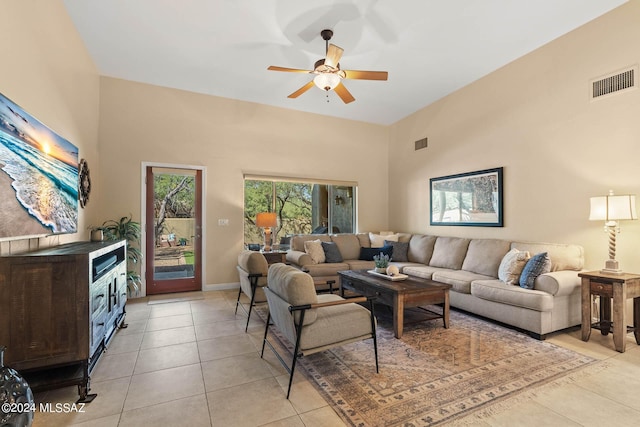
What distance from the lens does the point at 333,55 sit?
9.72 ft

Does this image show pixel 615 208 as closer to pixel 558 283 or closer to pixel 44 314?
pixel 558 283

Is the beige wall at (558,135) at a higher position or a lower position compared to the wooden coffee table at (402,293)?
higher

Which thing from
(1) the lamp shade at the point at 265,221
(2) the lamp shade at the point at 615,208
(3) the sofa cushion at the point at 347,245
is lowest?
(3) the sofa cushion at the point at 347,245

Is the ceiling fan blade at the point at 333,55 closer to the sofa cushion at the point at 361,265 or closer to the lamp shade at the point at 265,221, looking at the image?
the lamp shade at the point at 265,221

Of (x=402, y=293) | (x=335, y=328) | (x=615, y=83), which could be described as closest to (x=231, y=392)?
(x=335, y=328)

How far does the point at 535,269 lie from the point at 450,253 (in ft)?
4.79

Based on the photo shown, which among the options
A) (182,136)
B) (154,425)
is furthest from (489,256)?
(182,136)

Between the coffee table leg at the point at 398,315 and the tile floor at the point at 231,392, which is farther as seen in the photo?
the coffee table leg at the point at 398,315

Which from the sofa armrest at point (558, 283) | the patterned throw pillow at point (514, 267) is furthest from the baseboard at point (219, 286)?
the sofa armrest at point (558, 283)

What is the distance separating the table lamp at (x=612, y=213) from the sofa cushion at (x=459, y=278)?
122 centimetres

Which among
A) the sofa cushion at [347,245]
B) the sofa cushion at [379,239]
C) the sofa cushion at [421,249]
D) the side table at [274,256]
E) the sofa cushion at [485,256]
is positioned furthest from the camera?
the sofa cushion at [379,239]

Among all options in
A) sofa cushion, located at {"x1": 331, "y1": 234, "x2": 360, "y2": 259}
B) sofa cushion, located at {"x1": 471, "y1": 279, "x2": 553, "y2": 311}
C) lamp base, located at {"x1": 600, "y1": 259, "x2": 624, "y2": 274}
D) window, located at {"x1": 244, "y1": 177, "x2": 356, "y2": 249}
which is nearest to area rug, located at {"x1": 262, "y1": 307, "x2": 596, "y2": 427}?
sofa cushion, located at {"x1": 471, "y1": 279, "x2": 553, "y2": 311}

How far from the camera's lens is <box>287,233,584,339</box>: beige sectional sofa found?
120 inches

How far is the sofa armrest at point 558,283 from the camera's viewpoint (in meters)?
3.01
